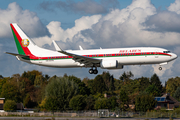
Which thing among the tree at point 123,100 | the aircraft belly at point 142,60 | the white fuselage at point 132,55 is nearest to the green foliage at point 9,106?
the tree at point 123,100

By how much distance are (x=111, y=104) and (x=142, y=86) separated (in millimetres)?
72007

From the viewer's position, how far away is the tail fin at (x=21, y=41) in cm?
7147

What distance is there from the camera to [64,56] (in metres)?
64.9

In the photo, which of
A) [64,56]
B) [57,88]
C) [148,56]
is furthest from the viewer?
[57,88]

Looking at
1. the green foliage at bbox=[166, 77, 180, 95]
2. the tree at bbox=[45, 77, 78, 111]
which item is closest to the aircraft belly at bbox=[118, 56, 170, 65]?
the tree at bbox=[45, 77, 78, 111]

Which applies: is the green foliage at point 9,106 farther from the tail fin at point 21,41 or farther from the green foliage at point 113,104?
the tail fin at point 21,41

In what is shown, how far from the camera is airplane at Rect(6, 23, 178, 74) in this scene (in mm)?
59594

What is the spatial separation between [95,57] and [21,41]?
876 inches

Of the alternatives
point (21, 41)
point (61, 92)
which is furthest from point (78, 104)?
point (21, 41)

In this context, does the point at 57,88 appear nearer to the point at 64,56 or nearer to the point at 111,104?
the point at 111,104

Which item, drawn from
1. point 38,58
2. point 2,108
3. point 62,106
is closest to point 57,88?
point 62,106

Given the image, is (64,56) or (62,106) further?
(62,106)

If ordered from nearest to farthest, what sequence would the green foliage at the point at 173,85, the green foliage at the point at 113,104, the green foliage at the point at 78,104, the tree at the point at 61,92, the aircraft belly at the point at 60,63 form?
1. the aircraft belly at the point at 60,63
2. the green foliage at the point at 78,104
3. the green foliage at the point at 113,104
4. the tree at the point at 61,92
5. the green foliage at the point at 173,85

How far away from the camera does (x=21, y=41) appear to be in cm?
7275
